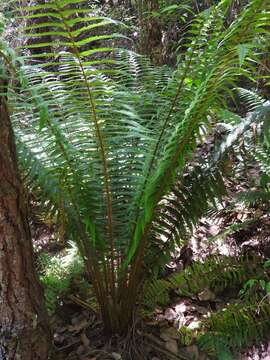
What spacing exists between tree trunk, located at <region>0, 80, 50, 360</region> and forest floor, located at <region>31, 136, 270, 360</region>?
0.66ft

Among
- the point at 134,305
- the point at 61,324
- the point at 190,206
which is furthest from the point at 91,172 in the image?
the point at 61,324

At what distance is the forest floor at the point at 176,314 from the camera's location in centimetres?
161

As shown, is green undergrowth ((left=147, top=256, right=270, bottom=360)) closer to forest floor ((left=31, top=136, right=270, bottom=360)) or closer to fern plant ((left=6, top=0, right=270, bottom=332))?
forest floor ((left=31, top=136, right=270, bottom=360))

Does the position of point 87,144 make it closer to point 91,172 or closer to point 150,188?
point 91,172

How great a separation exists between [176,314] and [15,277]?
84 cm

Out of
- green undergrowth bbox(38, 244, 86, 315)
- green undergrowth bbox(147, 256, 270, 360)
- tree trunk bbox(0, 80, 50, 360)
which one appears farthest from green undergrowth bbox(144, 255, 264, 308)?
tree trunk bbox(0, 80, 50, 360)

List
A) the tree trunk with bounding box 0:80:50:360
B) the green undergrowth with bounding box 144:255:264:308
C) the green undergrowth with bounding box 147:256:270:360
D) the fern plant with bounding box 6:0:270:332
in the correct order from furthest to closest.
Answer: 1. the green undergrowth with bounding box 144:255:264:308
2. the green undergrowth with bounding box 147:256:270:360
3. the fern plant with bounding box 6:0:270:332
4. the tree trunk with bounding box 0:80:50:360

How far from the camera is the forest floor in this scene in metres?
1.61

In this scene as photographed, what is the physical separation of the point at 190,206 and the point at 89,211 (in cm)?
43

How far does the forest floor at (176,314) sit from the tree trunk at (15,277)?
0.66 ft

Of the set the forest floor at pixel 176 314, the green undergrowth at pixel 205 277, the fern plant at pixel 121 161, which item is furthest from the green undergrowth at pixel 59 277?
the green undergrowth at pixel 205 277

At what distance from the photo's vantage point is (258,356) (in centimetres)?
158

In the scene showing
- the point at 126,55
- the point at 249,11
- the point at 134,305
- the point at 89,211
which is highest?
the point at 249,11

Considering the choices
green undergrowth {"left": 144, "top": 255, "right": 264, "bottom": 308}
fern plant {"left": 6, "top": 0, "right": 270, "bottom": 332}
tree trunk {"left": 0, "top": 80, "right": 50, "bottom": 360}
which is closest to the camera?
tree trunk {"left": 0, "top": 80, "right": 50, "bottom": 360}
